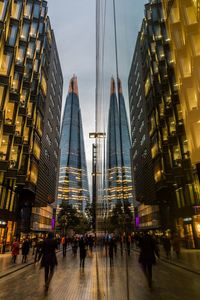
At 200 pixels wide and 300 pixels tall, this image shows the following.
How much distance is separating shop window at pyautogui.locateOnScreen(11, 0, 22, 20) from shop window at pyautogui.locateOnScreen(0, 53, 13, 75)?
6613 mm

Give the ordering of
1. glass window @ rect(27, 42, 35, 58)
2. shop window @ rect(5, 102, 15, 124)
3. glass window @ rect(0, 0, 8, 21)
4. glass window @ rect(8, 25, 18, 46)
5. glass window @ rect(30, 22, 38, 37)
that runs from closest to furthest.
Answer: glass window @ rect(0, 0, 8, 21)
glass window @ rect(8, 25, 18, 46)
shop window @ rect(5, 102, 15, 124)
glass window @ rect(27, 42, 35, 58)
glass window @ rect(30, 22, 38, 37)

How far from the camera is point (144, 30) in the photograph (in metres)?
3.04

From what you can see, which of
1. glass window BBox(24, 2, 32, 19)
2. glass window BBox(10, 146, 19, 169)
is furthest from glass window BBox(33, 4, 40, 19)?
glass window BBox(10, 146, 19, 169)

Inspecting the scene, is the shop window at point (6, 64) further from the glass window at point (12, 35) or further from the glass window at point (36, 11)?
the glass window at point (36, 11)

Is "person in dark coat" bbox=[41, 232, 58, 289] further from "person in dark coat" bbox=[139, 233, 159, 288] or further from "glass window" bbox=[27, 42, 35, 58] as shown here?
"glass window" bbox=[27, 42, 35, 58]

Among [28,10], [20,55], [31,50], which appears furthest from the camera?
[31,50]

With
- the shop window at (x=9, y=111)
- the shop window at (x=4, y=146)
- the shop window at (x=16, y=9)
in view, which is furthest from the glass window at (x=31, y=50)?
the shop window at (x=4, y=146)

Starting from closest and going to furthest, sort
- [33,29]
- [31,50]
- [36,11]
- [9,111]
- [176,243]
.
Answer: [176,243]
[9,111]
[31,50]
[33,29]
[36,11]

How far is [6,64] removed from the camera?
25.9 meters

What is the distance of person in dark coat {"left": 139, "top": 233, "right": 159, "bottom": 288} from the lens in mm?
2204

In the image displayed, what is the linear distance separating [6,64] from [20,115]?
8450 millimetres

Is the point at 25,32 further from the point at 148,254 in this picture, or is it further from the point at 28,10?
the point at 148,254

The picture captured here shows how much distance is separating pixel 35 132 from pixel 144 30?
38.3 m

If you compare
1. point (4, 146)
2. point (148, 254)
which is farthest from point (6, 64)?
point (148, 254)
